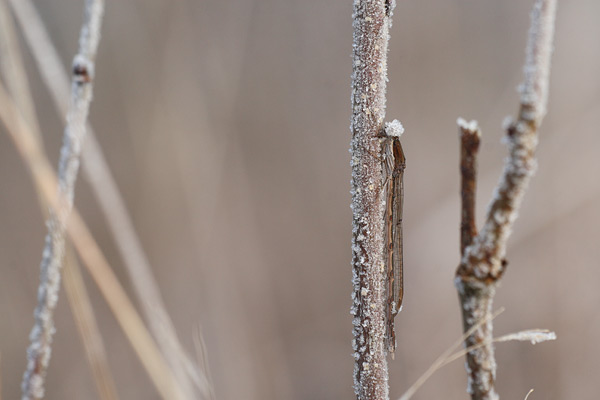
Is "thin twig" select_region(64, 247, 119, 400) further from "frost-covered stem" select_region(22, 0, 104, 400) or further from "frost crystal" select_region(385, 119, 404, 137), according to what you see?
"frost crystal" select_region(385, 119, 404, 137)

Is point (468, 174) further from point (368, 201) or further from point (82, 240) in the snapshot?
point (82, 240)

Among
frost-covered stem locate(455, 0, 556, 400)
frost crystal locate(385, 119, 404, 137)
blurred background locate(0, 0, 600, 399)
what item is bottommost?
frost-covered stem locate(455, 0, 556, 400)

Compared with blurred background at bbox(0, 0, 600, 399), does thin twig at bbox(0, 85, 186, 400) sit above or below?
below

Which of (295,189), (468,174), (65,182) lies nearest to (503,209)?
(468,174)

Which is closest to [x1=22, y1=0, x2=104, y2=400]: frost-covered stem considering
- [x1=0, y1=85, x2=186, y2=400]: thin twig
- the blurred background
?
[x1=0, y1=85, x2=186, y2=400]: thin twig

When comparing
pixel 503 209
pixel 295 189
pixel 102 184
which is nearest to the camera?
pixel 503 209

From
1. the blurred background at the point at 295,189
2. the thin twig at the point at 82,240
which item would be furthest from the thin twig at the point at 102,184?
the blurred background at the point at 295,189

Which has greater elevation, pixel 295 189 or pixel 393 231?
pixel 295 189
